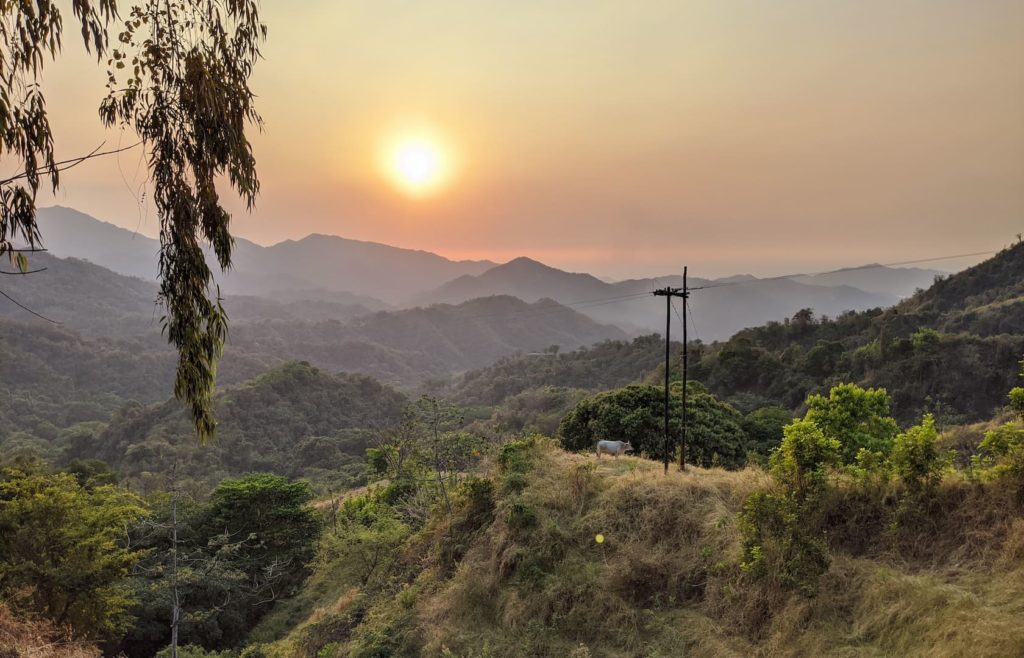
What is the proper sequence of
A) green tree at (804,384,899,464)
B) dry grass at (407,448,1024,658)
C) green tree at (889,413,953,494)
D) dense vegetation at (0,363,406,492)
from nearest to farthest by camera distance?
1. dry grass at (407,448,1024,658)
2. green tree at (889,413,953,494)
3. green tree at (804,384,899,464)
4. dense vegetation at (0,363,406,492)

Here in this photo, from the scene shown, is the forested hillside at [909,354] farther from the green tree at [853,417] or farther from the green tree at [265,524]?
the green tree at [265,524]

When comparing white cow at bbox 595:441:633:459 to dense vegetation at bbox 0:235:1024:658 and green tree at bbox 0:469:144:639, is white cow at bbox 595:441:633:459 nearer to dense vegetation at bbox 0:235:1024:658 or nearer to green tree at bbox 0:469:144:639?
dense vegetation at bbox 0:235:1024:658

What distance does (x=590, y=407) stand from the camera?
2192cm

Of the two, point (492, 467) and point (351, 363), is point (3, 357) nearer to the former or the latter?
point (351, 363)

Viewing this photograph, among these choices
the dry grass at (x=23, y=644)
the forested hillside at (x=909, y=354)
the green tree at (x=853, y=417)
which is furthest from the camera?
the forested hillside at (x=909, y=354)

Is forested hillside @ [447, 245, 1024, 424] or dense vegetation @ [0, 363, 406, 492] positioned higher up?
forested hillside @ [447, 245, 1024, 424]

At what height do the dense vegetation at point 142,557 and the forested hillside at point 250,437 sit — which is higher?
the dense vegetation at point 142,557

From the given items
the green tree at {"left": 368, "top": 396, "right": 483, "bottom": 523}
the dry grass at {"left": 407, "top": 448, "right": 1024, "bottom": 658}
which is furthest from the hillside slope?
the green tree at {"left": 368, "top": 396, "right": 483, "bottom": 523}

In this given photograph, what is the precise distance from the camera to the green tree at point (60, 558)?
44.0 feet

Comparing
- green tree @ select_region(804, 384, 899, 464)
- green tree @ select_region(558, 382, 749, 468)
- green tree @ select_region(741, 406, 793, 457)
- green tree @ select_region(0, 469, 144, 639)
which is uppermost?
green tree @ select_region(804, 384, 899, 464)

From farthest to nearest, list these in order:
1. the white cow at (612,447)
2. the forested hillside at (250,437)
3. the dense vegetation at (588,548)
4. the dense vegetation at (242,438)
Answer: the forested hillside at (250,437), the dense vegetation at (242,438), the white cow at (612,447), the dense vegetation at (588,548)

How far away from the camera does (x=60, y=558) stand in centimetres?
1408

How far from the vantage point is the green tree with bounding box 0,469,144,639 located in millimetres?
13414

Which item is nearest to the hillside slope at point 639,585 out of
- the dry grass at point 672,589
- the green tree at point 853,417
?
the dry grass at point 672,589
